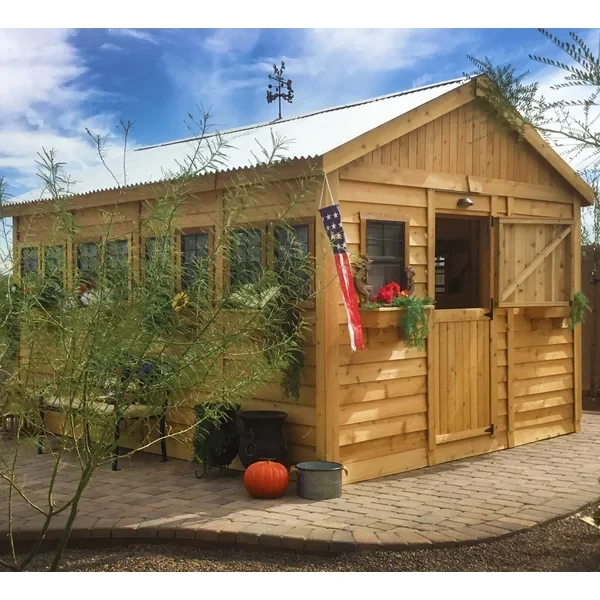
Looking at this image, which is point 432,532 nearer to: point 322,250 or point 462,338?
point 322,250

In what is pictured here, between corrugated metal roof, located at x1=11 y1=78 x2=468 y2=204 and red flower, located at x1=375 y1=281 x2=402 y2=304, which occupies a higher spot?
corrugated metal roof, located at x1=11 y1=78 x2=468 y2=204

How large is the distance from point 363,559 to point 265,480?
1.31m

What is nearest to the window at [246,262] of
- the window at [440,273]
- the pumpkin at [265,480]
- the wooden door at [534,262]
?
the pumpkin at [265,480]

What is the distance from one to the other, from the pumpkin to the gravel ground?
0.88m

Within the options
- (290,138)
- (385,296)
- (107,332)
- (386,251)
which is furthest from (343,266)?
(107,332)

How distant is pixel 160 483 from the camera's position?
21.0 feet

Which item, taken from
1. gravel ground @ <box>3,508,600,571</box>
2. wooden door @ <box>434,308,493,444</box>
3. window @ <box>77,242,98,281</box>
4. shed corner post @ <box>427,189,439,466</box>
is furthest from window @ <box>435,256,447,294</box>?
window @ <box>77,242,98,281</box>

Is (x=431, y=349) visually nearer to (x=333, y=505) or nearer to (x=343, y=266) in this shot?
(x=343, y=266)

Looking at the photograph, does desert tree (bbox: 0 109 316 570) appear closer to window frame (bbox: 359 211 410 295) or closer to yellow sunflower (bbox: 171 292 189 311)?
yellow sunflower (bbox: 171 292 189 311)

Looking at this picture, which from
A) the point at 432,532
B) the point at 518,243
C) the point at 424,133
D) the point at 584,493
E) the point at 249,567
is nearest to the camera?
the point at 249,567

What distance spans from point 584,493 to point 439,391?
156cm

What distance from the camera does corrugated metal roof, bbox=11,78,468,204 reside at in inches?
254

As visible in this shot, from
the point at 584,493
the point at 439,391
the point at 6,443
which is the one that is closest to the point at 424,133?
the point at 439,391

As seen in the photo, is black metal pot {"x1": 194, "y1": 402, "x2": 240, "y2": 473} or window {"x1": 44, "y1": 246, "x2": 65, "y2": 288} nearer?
window {"x1": 44, "y1": 246, "x2": 65, "y2": 288}
